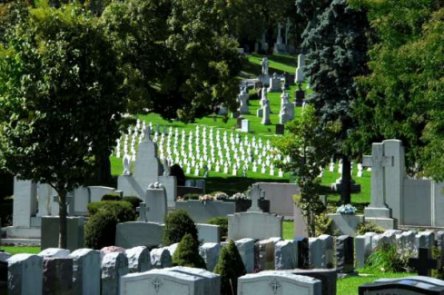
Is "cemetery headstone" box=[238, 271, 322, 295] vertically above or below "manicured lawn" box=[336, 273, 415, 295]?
above

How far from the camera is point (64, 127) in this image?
29.8 metres

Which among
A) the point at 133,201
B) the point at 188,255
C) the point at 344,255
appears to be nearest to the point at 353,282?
the point at 344,255

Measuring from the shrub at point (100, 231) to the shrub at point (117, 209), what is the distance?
52.6 inches

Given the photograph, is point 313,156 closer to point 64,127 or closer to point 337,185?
point 64,127

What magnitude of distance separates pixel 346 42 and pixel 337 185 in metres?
5.57

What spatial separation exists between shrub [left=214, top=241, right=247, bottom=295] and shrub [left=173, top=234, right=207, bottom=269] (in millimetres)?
345

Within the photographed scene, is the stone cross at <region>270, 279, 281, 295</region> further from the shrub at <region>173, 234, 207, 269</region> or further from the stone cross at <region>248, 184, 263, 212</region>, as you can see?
the stone cross at <region>248, 184, 263, 212</region>

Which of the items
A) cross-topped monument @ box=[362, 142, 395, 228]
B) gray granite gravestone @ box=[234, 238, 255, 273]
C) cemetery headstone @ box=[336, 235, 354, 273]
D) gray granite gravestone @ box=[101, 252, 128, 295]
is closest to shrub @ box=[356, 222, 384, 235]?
cross-topped monument @ box=[362, 142, 395, 228]

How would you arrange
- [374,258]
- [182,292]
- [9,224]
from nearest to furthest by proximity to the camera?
[182,292], [374,258], [9,224]

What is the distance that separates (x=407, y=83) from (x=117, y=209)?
9.39 metres

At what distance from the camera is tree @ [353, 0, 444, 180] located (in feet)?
103

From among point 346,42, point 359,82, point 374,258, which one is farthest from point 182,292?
point 346,42

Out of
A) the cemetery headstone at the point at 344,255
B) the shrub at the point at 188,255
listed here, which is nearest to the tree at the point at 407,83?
the cemetery headstone at the point at 344,255

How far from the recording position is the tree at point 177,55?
49719 mm
